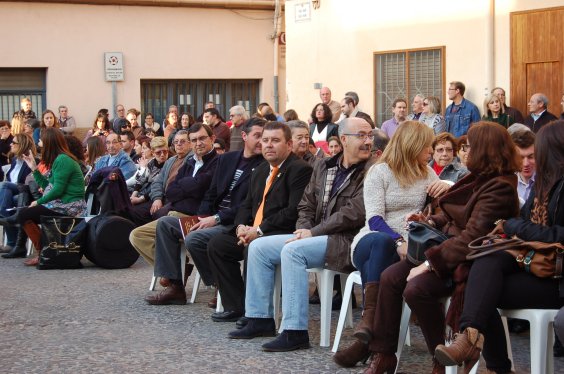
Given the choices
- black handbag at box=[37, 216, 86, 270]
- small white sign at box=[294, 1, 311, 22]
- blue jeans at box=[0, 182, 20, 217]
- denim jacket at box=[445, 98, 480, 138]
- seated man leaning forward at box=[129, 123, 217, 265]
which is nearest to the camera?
seated man leaning forward at box=[129, 123, 217, 265]

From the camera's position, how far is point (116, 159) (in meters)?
12.7

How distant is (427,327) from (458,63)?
975 centimetres

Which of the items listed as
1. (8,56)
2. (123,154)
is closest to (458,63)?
(123,154)

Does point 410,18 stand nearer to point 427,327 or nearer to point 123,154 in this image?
point 123,154

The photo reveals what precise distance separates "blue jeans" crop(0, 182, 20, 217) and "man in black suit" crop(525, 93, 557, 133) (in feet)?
21.5

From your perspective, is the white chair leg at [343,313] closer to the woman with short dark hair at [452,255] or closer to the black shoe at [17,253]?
the woman with short dark hair at [452,255]

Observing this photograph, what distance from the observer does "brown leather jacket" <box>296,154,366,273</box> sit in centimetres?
719

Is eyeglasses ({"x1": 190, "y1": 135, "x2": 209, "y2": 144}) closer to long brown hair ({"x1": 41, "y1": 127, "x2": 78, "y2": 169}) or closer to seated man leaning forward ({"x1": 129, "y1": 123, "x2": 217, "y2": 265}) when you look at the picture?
seated man leaning forward ({"x1": 129, "y1": 123, "x2": 217, "y2": 265})

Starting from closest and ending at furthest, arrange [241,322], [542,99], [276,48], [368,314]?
1. [368,314]
2. [241,322]
3. [542,99]
4. [276,48]

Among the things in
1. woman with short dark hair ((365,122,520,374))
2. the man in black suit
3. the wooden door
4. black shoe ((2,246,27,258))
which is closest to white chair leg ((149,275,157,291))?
black shoe ((2,246,27,258))

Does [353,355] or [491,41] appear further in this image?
[491,41]

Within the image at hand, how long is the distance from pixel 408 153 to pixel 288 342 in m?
1.50

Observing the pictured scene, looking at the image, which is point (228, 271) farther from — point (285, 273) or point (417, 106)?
point (417, 106)

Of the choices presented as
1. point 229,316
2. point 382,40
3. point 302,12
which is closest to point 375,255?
point 229,316
